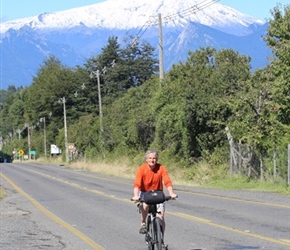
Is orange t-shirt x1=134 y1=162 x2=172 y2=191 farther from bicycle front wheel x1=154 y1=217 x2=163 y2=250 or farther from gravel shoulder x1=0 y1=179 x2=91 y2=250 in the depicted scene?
gravel shoulder x1=0 y1=179 x2=91 y2=250

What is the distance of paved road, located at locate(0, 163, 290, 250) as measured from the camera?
41.3 feet

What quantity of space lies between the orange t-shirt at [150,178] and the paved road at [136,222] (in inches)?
60.2

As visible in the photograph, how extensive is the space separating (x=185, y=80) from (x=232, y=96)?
6.59m

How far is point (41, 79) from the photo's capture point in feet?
382

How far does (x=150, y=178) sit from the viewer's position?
1092 cm

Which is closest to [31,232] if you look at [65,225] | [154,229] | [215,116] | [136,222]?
[65,225]

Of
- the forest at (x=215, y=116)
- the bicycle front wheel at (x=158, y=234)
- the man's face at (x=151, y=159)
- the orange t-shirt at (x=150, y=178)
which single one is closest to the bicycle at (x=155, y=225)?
the bicycle front wheel at (x=158, y=234)

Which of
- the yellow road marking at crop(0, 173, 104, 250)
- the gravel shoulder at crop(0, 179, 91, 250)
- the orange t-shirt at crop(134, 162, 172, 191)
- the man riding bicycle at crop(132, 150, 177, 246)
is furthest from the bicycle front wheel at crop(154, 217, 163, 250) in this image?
the gravel shoulder at crop(0, 179, 91, 250)

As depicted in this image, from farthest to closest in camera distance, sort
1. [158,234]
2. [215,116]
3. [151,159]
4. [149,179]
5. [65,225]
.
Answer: [215,116], [65,225], [149,179], [151,159], [158,234]

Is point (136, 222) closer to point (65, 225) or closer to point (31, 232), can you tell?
point (65, 225)

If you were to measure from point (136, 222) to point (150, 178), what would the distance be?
5511mm

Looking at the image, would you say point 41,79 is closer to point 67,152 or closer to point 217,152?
point 67,152

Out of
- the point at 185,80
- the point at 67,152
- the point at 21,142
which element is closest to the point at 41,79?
the point at 21,142

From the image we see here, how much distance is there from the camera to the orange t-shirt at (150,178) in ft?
35.8
